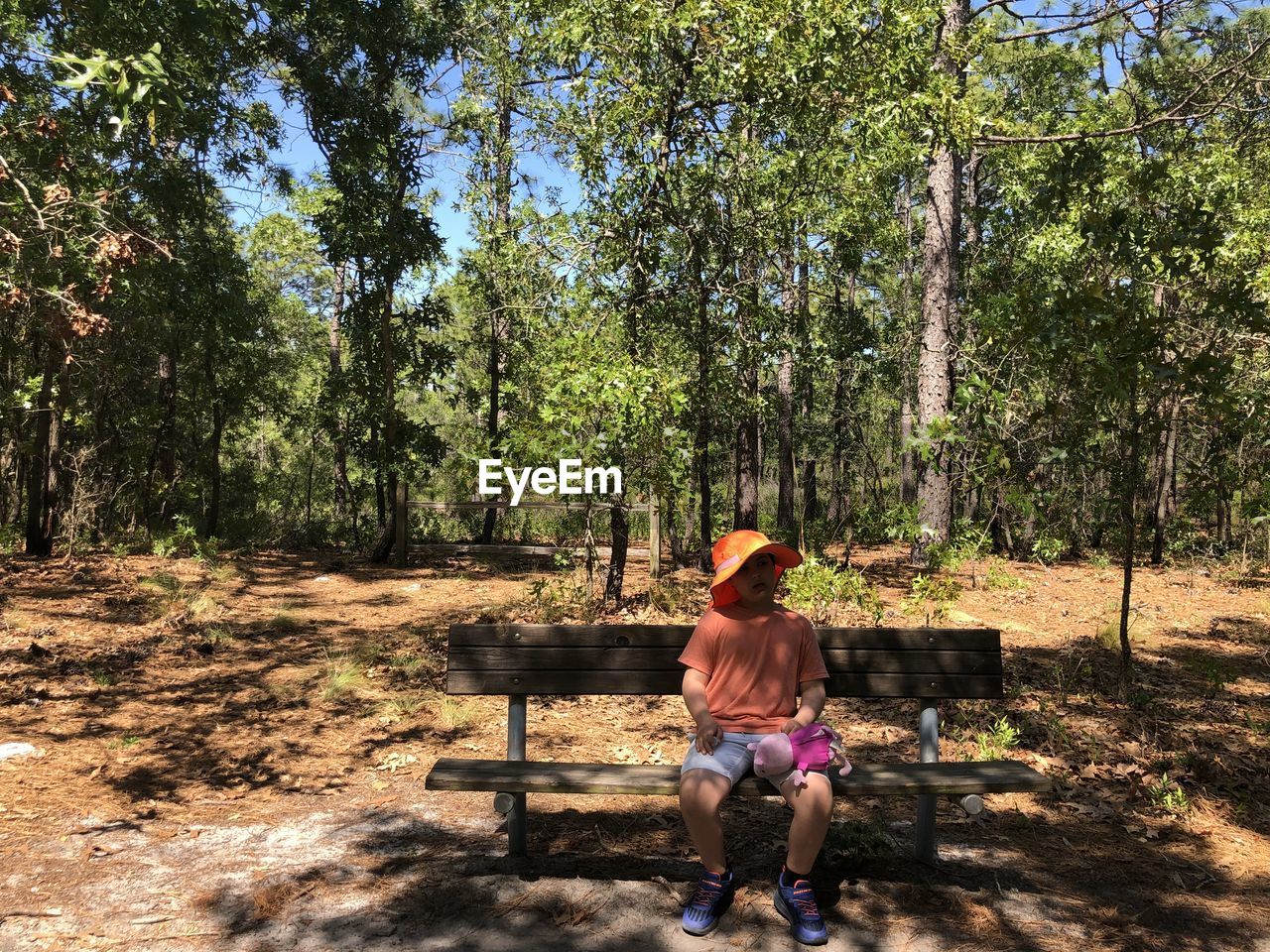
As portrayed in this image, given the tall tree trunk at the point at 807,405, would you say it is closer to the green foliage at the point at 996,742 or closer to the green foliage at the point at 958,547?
the green foliage at the point at 958,547

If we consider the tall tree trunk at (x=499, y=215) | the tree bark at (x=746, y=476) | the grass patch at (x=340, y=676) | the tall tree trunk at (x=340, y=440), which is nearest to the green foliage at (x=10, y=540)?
the tall tree trunk at (x=340, y=440)

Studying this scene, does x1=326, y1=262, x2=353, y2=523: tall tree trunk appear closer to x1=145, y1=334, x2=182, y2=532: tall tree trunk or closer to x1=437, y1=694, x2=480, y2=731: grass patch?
x1=145, y1=334, x2=182, y2=532: tall tree trunk

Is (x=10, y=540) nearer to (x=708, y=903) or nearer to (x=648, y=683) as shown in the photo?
(x=648, y=683)

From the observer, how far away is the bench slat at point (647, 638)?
155 inches

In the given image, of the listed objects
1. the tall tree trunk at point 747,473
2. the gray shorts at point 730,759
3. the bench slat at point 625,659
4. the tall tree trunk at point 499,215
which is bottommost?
the gray shorts at point 730,759

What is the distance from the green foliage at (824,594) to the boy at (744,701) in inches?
193

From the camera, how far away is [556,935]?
3.19 metres

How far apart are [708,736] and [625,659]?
2.18 feet

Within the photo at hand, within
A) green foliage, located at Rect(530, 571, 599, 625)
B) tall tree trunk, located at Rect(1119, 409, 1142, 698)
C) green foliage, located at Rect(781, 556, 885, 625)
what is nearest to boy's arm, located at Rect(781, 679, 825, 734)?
tall tree trunk, located at Rect(1119, 409, 1142, 698)

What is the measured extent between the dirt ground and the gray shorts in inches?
21.5

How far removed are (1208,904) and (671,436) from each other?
562cm

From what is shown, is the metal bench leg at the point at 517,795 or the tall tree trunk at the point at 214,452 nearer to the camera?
the metal bench leg at the point at 517,795

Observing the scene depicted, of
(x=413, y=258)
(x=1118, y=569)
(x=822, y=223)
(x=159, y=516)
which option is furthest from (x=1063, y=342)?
(x=159, y=516)

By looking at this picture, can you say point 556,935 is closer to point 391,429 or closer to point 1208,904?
point 1208,904
